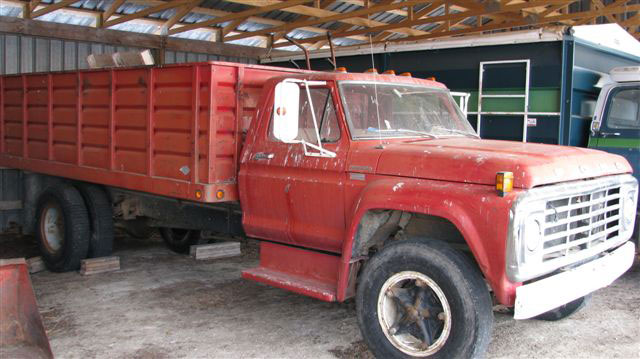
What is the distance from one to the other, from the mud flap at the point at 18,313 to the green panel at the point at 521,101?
221 inches

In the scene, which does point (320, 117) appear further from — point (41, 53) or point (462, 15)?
point (462, 15)

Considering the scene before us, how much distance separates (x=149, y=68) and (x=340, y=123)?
219 centimetres

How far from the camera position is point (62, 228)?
7457 mm

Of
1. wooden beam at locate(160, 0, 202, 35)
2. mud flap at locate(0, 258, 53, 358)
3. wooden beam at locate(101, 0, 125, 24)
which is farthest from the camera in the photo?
wooden beam at locate(160, 0, 202, 35)

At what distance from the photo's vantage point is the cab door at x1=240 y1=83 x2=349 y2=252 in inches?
189

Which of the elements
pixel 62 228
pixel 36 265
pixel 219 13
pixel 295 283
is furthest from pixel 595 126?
pixel 219 13

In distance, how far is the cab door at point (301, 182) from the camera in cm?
479

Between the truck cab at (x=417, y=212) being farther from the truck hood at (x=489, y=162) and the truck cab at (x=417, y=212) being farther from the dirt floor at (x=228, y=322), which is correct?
the dirt floor at (x=228, y=322)

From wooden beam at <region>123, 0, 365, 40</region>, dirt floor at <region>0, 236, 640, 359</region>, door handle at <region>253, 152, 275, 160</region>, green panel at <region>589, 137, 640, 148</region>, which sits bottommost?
dirt floor at <region>0, 236, 640, 359</region>

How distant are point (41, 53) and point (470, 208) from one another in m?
8.52

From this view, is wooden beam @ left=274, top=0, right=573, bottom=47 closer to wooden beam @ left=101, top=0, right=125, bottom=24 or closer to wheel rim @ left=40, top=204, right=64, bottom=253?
wooden beam @ left=101, top=0, right=125, bottom=24

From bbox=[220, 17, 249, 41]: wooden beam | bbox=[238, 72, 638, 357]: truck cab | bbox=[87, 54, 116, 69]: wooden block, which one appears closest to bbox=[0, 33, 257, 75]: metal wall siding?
bbox=[220, 17, 249, 41]: wooden beam

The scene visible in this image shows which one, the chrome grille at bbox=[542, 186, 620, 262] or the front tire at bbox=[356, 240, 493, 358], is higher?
the chrome grille at bbox=[542, 186, 620, 262]

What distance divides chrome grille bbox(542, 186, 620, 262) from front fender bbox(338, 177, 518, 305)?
1.16 ft
